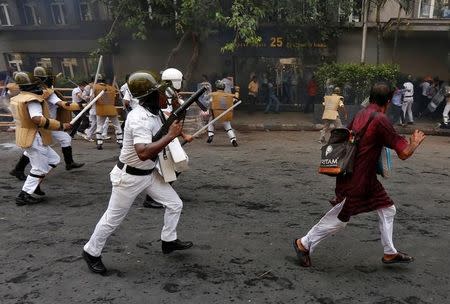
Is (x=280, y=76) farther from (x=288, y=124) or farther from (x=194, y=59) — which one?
(x=288, y=124)

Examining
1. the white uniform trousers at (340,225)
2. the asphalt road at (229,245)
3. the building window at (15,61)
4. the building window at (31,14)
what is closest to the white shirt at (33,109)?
the asphalt road at (229,245)

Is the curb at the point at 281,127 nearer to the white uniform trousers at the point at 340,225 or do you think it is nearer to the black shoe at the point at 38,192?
the black shoe at the point at 38,192

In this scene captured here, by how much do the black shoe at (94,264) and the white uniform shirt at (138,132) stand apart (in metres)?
0.91

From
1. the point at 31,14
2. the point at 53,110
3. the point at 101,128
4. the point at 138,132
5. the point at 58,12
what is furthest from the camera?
the point at 31,14

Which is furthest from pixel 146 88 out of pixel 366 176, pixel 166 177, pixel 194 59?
pixel 194 59

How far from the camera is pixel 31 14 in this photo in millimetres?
16875

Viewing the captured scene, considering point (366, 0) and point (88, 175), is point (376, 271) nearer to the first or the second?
point (88, 175)

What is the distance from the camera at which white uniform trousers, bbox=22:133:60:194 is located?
5336mm

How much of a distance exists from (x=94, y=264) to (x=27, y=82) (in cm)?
291

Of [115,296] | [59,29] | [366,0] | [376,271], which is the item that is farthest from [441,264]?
[59,29]

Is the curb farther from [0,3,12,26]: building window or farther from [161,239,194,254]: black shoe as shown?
[0,3,12,26]: building window

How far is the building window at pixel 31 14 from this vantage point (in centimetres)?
1672

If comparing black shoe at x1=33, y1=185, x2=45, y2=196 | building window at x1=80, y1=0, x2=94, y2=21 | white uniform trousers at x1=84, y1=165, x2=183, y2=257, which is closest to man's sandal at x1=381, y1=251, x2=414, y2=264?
white uniform trousers at x1=84, y1=165, x2=183, y2=257

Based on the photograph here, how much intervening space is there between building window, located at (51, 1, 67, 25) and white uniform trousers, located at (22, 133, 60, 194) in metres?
12.8
